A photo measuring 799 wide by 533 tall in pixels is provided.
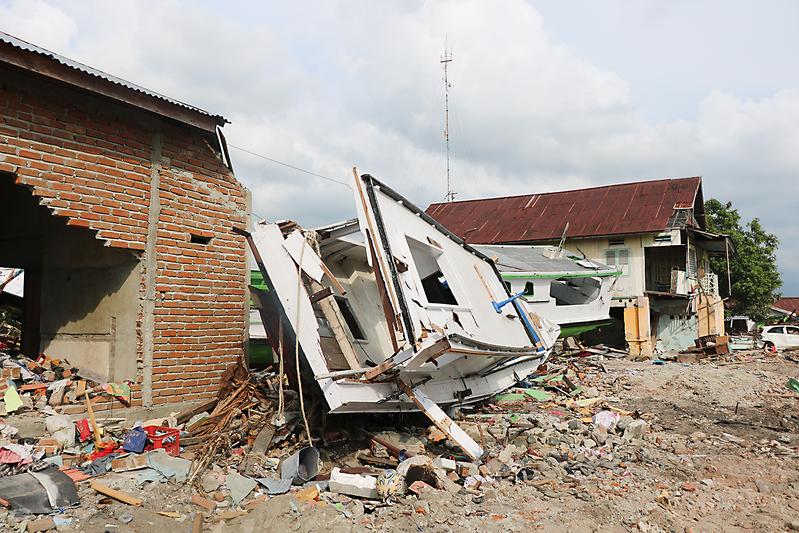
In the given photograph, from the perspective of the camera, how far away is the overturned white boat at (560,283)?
53.5ft

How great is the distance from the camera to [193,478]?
5.30 meters

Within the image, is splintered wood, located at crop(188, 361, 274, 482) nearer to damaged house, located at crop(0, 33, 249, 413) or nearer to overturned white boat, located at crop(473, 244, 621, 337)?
damaged house, located at crop(0, 33, 249, 413)

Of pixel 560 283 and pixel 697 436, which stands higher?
pixel 560 283

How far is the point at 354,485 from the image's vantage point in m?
5.26

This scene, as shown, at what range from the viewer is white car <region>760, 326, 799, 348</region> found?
21056 millimetres

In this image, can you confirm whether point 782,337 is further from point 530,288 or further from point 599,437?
point 599,437

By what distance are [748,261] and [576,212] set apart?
11.3 meters

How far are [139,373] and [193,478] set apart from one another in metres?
1.92

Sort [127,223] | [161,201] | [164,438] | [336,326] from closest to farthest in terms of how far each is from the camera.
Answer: [164,438] < [336,326] < [127,223] < [161,201]

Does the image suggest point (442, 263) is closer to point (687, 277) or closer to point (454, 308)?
point (454, 308)

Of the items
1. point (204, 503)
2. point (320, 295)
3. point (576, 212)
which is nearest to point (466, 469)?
point (320, 295)

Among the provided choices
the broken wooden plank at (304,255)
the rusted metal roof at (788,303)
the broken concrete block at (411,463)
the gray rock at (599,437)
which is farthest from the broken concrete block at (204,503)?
the rusted metal roof at (788,303)

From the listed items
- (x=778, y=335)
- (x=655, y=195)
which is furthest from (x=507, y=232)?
(x=778, y=335)

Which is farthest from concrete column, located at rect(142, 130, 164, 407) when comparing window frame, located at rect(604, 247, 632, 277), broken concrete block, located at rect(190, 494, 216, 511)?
window frame, located at rect(604, 247, 632, 277)
